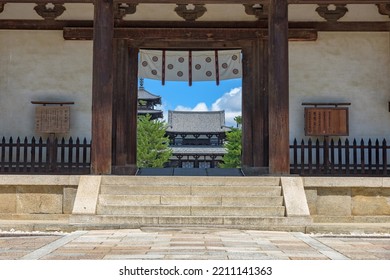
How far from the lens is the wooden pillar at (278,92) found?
9547 mm

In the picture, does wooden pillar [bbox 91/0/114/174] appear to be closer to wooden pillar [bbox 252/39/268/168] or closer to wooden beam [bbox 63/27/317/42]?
wooden beam [bbox 63/27/317/42]

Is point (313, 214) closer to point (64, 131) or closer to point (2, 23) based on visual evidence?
point (64, 131)

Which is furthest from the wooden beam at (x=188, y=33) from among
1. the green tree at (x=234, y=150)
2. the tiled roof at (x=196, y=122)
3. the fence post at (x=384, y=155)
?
the tiled roof at (x=196, y=122)

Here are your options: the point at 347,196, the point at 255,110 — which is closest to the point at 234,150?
the point at 255,110

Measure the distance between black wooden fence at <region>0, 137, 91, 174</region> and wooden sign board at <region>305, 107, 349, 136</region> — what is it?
17.3ft

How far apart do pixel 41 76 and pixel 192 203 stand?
19.8ft

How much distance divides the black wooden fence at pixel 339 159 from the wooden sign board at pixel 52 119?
543 centimetres

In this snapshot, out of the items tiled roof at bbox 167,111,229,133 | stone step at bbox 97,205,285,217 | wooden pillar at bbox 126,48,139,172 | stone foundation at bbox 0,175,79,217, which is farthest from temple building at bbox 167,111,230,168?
stone step at bbox 97,205,285,217

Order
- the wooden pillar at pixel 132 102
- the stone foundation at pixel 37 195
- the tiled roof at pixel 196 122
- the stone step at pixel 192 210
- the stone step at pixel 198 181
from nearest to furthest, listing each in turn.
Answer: the stone step at pixel 192 210 → the stone foundation at pixel 37 195 → the stone step at pixel 198 181 → the wooden pillar at pixel 132 102 → the tiled roof at pixel 196 122

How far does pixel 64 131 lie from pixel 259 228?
627 cm

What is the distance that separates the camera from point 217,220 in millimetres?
8188

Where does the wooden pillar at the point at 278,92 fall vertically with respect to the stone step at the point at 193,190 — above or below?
above

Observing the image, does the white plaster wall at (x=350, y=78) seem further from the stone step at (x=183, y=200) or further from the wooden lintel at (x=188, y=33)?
the stone step at (x=183, y=200)

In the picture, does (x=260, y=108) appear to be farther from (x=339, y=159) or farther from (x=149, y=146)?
(x=149, y=146)
